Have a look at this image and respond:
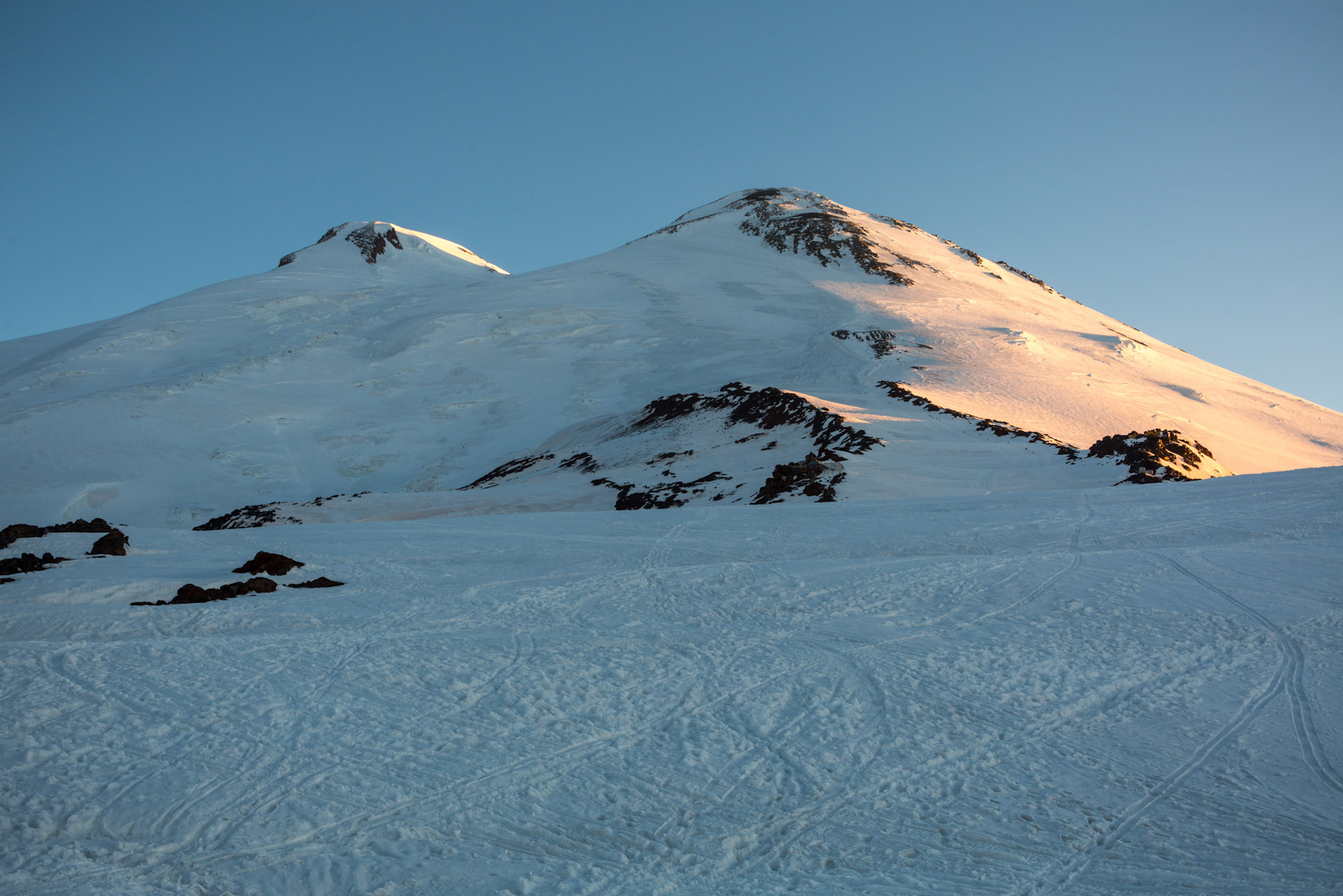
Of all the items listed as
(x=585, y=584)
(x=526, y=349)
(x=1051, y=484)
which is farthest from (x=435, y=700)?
(x=526, y=349)

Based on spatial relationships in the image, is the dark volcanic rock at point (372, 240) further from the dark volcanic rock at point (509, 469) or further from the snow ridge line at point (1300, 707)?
the snow ridge line at point (1300, 707)

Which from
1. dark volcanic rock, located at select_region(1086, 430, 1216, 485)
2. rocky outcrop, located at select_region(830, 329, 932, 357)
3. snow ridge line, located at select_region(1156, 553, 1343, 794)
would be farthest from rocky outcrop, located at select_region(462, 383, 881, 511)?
rocky outcrop, located at select_region(830, 329, 932, 357)

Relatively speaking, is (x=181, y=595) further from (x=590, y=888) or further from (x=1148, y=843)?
(x=1148, y=843)

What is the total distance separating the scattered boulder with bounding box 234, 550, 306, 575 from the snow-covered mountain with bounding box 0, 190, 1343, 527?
856 cm

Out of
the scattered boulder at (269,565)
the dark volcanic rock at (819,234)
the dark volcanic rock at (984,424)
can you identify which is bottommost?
the scattered boulder at (269,565)

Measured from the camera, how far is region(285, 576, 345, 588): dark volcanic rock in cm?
913

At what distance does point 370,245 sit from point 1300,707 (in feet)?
226

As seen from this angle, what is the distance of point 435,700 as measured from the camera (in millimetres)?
5609

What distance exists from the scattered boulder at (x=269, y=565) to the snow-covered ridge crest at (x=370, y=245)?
55954 millimetres

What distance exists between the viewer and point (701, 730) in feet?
16.8

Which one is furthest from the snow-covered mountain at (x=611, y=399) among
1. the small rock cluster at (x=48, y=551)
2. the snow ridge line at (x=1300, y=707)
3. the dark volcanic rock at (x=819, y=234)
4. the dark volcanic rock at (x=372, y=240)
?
the dark volcanic rock at (x=372, y=240)

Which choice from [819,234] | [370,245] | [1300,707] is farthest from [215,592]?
[370,245]

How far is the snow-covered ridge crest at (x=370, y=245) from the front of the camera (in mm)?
62250

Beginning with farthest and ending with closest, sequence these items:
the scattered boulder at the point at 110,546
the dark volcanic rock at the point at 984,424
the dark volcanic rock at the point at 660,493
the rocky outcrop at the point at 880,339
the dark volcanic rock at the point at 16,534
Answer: the rocky outcrop at the point at 880,339 < the dark volcanic rock at the point at 984,424 < the dark volcanic rock at the point at 660,493 < the dark volcanic rock at the point at 16,534 < the scattered boulder at the point at 110,546
